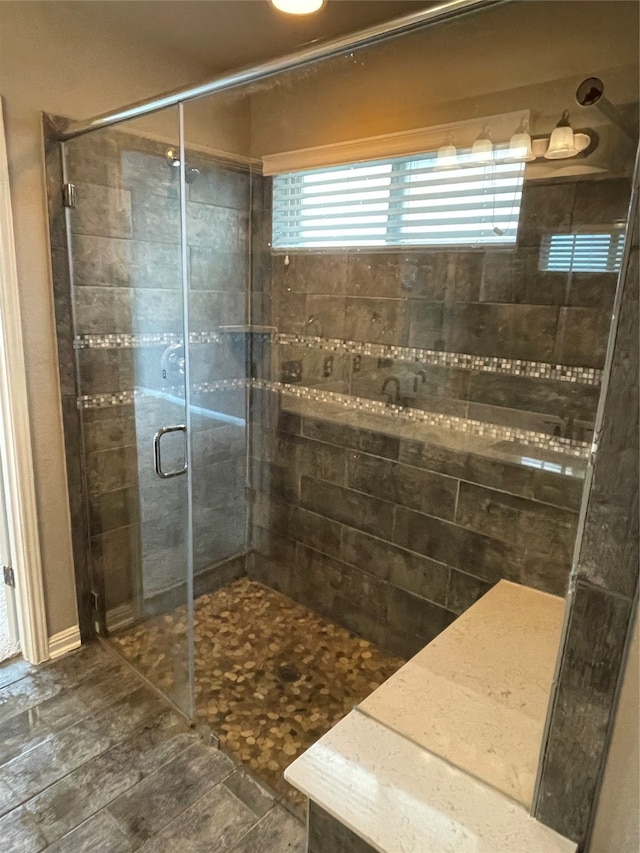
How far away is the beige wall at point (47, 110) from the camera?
6.24 feet

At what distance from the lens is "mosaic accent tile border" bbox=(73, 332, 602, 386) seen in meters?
1.87

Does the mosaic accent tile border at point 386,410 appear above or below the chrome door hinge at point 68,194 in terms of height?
below

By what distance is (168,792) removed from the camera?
1792 mm

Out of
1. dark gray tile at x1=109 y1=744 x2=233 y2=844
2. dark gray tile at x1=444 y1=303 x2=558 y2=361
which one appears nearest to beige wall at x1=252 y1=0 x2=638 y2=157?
dark gray tile at x1=444 y1=303 x2=558 y2=361

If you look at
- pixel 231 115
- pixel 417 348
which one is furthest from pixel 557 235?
pixel 231 115

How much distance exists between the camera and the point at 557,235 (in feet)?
5.99

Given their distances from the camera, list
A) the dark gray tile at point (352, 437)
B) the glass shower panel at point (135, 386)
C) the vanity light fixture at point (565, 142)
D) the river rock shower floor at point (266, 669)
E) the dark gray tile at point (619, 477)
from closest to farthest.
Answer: the dark gray tile at point (619, 477) → the vanity light fixture at point (565, 142) → the river rock shower floor at point (266, 669) → the glass shower panel at point (135, 386) → the dark gray tile at point (352, 437)

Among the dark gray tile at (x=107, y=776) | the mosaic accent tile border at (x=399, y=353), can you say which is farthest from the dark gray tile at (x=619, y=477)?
the dark gray tile at (x=107, y=776)

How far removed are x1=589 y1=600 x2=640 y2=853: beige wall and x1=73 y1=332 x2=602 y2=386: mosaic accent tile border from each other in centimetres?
100

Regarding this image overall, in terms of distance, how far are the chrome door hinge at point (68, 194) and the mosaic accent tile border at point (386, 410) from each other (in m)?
0.75

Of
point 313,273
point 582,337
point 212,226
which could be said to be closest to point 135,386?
point 212,226

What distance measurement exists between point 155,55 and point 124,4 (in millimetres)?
319

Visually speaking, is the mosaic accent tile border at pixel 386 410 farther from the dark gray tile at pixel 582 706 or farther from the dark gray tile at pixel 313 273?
the dark gray tile at pixel 582 706

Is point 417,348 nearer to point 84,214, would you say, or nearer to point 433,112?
point 433,112
